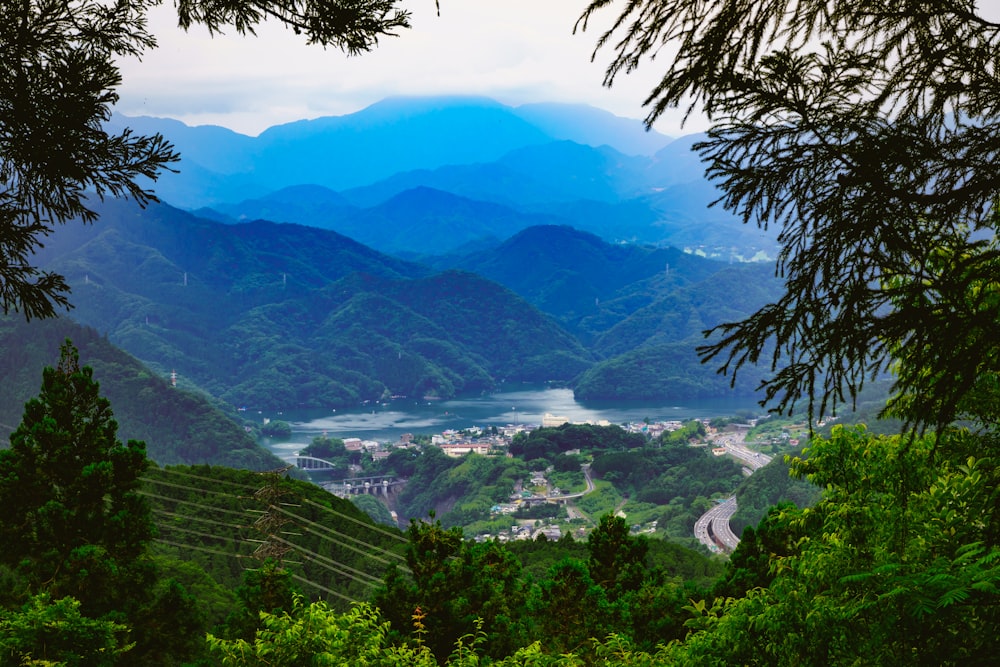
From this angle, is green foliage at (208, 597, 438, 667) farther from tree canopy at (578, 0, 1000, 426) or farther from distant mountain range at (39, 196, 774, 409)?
distant mountain range at (39, 196, 774, 409)

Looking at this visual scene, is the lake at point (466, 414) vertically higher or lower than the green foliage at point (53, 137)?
lower

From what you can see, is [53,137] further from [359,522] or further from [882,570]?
[359,522]

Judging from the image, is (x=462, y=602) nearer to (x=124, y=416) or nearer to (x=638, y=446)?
(x=638, y=446)

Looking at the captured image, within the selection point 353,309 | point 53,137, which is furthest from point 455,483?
point 353,309

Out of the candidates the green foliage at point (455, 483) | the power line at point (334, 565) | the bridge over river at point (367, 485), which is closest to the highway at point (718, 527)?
the green foliage at point (455, 483)

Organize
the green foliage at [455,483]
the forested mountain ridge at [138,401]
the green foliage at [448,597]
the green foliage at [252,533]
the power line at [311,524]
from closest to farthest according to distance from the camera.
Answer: the green foliage at [448,597] < the green foliage at [252,533] < the power line at [311,524] < the green foliage at [455,483] < the forested mountain ridge at [138,401]

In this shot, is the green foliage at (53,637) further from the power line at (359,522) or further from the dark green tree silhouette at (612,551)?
the power line at (359,522)
